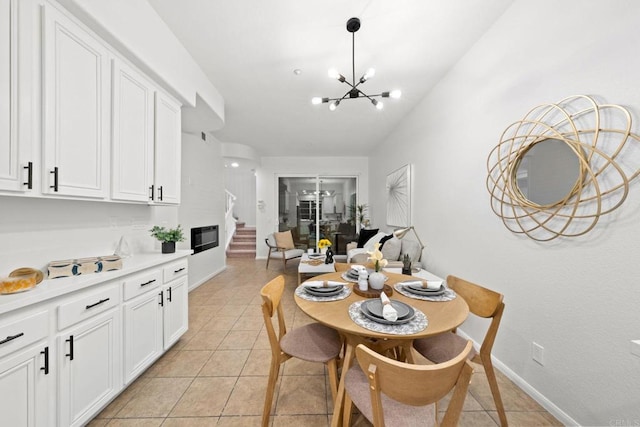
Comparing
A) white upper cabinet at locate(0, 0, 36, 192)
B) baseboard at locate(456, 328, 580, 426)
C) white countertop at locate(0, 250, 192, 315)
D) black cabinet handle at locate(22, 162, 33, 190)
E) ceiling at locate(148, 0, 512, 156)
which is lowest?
baseboard at locate(456, 328, 580, 426)

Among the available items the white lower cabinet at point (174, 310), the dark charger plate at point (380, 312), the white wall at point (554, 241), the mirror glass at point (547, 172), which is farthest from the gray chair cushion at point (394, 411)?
the white lower cabinet at point (174, 310)

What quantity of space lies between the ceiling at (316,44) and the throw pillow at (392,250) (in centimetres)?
204

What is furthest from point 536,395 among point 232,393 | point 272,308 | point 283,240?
point 283,240

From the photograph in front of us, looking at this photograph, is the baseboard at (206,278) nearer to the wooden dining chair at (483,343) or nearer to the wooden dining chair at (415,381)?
the wooden dining chair at (483,343)

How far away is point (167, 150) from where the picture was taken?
2.21 meters

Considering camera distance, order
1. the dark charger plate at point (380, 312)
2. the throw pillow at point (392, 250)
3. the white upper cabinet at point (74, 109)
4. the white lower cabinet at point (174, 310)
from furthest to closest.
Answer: the throw pillow at point (392, 250)
the white lower cabinet at point (174, 310)
the white upper cabinet at point (74, 109)
the dark charger plate at point (380, 312)

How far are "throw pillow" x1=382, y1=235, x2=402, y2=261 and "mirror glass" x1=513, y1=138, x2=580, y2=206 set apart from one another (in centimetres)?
184

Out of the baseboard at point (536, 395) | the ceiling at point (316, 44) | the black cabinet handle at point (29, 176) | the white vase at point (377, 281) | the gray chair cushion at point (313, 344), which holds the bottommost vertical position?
the baseboard at point (536, 395)

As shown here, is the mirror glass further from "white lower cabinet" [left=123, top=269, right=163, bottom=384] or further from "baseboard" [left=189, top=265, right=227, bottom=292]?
"baseboard" [left=189, top=265, right=227, bottom=292]

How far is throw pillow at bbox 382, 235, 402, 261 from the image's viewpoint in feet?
10.9

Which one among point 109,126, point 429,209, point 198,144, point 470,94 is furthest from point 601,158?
point 198,144

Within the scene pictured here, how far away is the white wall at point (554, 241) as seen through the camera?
1.17m

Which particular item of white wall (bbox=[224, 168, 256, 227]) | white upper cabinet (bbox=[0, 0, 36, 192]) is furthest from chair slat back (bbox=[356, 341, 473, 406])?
white wall (bbox=[224, 168, 256, 227])

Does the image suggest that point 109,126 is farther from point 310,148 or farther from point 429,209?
point 310,148
